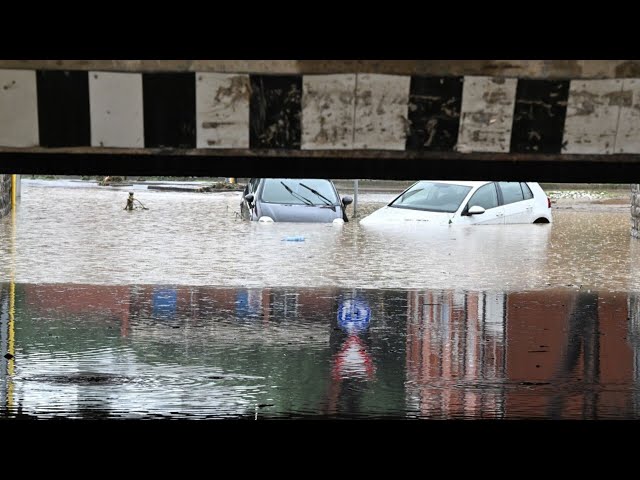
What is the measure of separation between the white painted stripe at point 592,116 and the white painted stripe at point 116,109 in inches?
79.2

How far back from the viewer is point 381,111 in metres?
5.04

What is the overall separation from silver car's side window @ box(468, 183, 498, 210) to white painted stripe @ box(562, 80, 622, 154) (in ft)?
45.6

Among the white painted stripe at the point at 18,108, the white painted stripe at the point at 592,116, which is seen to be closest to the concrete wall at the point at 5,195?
the white painted stripe at the point at 18,108

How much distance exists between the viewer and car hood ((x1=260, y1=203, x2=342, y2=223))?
62.3 ft

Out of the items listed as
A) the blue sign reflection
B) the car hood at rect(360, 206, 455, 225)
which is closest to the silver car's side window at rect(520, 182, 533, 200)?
the car hood at rect(360, 206, 455, 225)

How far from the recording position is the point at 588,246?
16.5m

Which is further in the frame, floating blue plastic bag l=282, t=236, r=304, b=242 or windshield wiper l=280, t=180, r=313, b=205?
windshield wiper l=280, t=180, r=313, b=205

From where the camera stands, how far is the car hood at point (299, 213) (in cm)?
1898

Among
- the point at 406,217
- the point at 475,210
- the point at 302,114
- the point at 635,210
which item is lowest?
the point at 406,217

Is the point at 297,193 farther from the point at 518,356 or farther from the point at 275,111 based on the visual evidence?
the point at 275,111

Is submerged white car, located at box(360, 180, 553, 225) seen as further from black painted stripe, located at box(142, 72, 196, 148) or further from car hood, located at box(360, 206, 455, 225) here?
black painted stripe, located at box(142, 72, 196, 148)

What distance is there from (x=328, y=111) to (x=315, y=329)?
10.5ft

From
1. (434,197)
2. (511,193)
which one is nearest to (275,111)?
(434,197)
